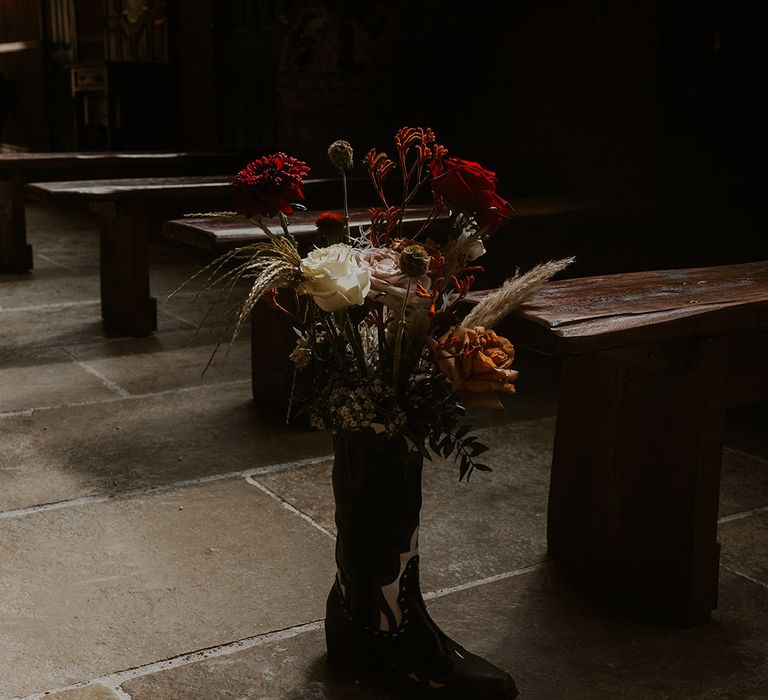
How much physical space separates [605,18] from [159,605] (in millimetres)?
3610

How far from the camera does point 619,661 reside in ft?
6.56

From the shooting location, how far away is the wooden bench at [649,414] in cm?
196

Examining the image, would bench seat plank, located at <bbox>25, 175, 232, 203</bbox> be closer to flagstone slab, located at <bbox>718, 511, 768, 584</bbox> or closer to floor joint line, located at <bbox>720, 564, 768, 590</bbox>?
flagstone slab, located at <bbox>718, 511, 768, 584</bbox>

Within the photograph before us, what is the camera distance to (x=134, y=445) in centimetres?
315

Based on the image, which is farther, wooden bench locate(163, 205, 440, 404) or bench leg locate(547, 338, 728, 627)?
wooden bench locate(163, 205, 440, 404)

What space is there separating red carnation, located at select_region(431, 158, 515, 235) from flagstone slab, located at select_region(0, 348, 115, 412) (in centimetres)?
222

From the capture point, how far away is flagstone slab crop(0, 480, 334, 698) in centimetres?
200

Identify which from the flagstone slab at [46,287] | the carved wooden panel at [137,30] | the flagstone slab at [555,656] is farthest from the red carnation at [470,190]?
the carved wooden panel at [137,30]

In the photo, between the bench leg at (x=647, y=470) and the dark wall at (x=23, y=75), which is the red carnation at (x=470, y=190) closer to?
the bench leg at (x=647, y=470)

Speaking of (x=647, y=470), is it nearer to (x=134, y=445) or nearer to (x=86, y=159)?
(x=134, y=445)

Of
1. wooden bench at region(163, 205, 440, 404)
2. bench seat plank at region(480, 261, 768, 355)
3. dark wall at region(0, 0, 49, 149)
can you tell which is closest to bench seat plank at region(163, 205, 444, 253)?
wooden bench at region(163, 205, 440, 404)

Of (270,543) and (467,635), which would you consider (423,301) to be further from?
(270,543)

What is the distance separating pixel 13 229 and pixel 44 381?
2316mm

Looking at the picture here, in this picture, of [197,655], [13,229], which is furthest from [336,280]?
[13,229]
